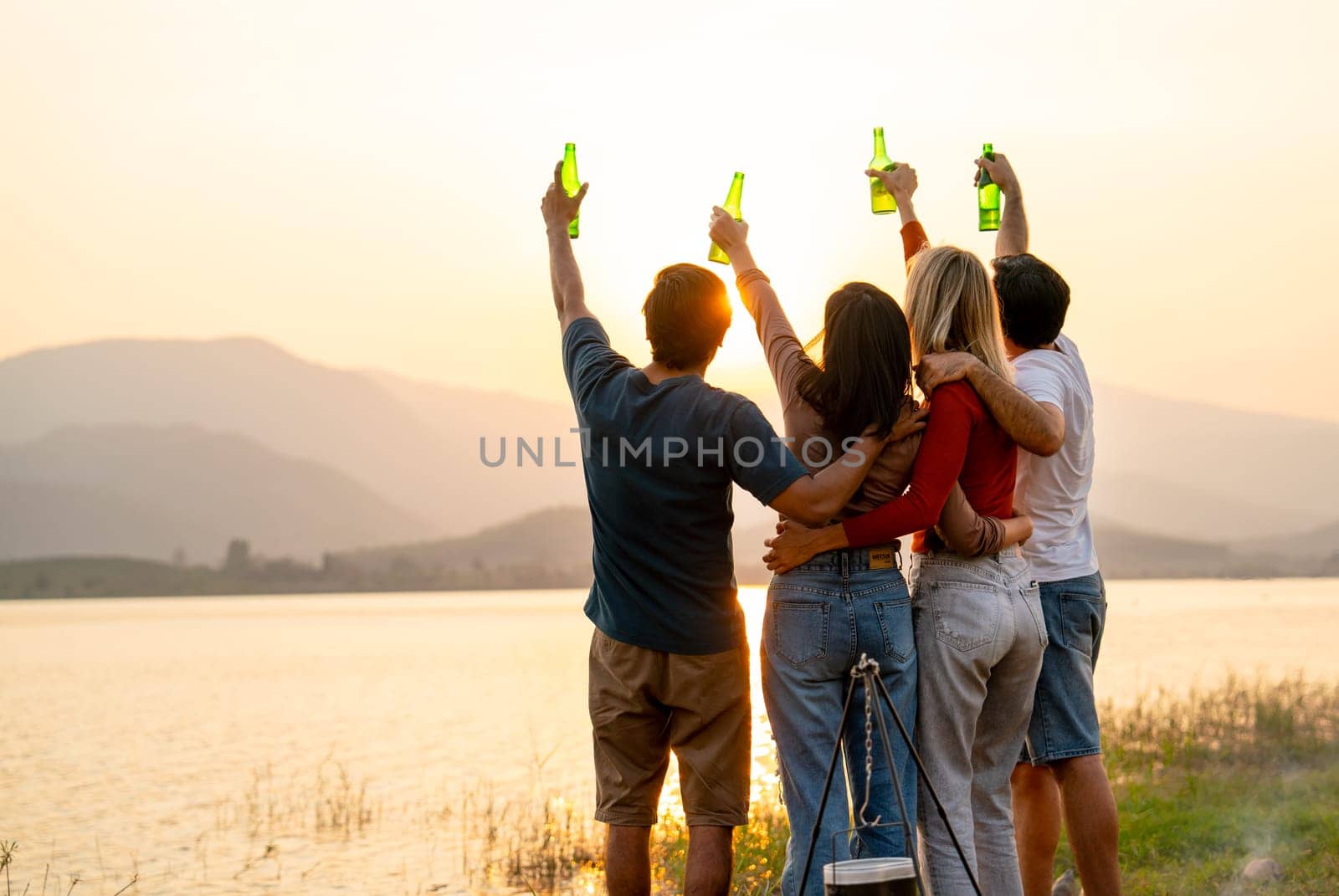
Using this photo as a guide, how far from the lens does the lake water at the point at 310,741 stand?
863 cm

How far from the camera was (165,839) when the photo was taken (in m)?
9.59

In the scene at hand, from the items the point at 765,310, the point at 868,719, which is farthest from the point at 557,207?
the point at 868,719

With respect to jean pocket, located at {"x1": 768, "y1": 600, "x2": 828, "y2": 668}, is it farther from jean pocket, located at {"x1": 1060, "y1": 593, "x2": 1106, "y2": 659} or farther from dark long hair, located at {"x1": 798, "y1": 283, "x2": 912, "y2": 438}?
jean pocket, located at {"x1": 1060, "y1": 593, "x2": 1106, "y2": 659}

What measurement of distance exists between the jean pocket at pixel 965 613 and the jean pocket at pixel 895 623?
0.34ft

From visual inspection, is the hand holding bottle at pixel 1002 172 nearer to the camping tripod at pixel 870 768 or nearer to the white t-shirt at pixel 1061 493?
the white t-shirt at pixel 1061 493

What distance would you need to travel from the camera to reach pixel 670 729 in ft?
11.7

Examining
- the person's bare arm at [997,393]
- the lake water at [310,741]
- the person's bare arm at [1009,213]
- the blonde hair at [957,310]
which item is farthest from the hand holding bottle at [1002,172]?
the lake water at [310,741]

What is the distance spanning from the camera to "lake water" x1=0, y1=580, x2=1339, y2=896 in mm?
8633

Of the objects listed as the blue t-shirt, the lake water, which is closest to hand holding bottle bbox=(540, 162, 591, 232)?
the blue t-shirt

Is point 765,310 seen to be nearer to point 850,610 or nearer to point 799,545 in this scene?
point 799,545

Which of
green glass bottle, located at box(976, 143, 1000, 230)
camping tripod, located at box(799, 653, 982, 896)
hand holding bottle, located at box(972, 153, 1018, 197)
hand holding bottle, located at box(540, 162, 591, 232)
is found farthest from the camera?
green glass bottle, located at box(976, 143, 1000, 230)

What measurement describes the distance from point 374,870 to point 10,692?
15935 mm

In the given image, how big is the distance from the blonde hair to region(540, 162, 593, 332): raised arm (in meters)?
1.05

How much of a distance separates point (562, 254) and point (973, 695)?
186 centimetres
